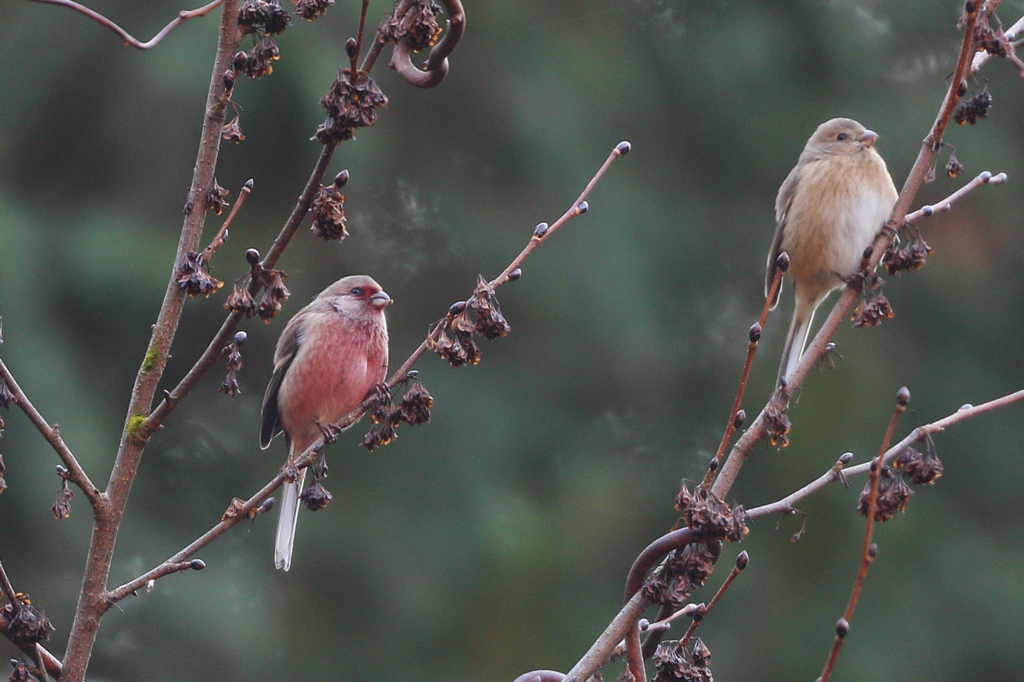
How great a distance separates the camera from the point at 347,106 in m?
2.38

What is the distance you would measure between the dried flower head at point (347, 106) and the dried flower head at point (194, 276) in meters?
0.35

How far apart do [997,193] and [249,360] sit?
5.61m

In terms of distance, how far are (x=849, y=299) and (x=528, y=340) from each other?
627cm

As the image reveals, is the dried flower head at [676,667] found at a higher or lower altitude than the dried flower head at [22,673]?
higher

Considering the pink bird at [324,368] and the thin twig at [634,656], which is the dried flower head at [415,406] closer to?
the thin twig at [634,656]

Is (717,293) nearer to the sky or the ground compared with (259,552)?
nearer to the sky

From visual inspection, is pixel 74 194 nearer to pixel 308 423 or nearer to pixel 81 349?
pixel 81 349

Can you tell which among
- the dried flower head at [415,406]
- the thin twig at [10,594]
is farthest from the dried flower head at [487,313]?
the thin twig at [10,594]

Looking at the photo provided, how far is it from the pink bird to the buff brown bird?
5.65 feet

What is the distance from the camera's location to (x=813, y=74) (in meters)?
9.45

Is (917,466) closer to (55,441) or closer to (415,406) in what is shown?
(415,406)

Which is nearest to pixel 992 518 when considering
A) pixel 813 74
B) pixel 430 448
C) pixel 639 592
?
pixel 813 74

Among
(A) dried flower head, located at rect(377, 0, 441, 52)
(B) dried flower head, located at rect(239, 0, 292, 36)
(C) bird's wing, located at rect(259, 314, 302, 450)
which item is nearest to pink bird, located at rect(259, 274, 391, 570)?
(C) bird's wing, located at rect(259, 314, 302, 450)

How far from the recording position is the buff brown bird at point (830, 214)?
17.4 ft
